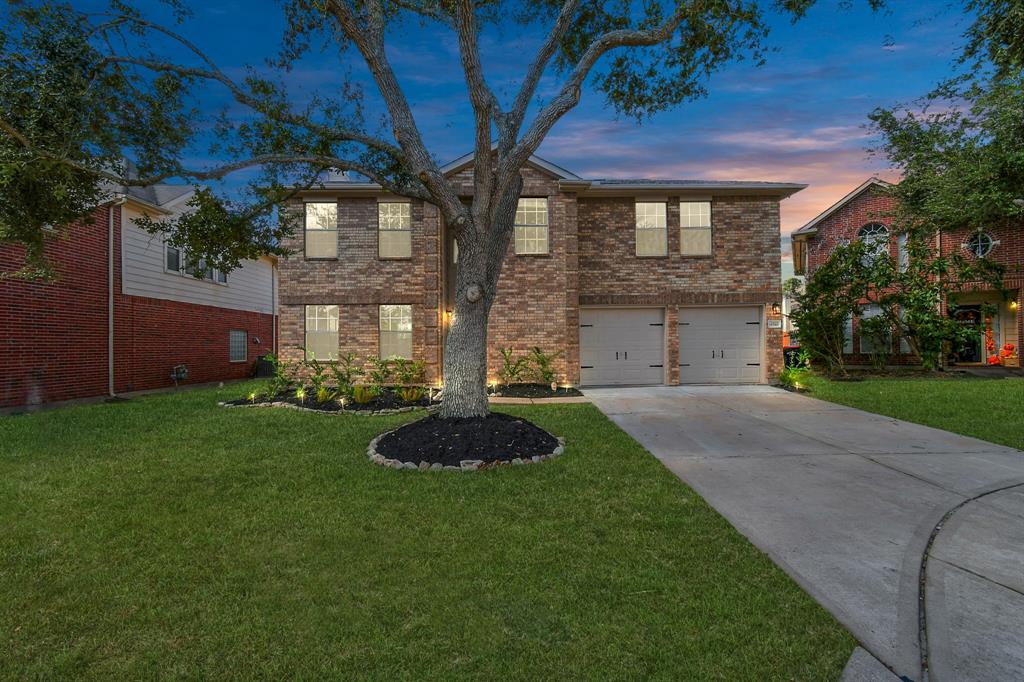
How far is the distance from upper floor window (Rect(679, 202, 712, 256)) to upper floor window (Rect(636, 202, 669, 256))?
47 cm

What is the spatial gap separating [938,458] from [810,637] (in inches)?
201

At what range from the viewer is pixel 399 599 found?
281 cm

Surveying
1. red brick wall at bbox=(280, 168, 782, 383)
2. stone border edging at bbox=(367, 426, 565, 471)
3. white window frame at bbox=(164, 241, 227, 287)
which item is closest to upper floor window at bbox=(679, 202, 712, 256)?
red brick wall at bbox=(280, 168, 782, 383)

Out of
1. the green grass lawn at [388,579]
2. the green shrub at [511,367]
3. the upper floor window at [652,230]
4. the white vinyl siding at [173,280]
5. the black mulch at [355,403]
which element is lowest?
the green grass lawn at [388,579]

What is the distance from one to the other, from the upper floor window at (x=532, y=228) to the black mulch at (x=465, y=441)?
7.13 meters

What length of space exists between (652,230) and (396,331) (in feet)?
25.6

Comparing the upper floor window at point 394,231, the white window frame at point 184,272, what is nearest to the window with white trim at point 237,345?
the white window frame at point 184,272

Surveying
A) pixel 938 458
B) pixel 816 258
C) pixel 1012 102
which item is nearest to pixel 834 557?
pixel 938 458

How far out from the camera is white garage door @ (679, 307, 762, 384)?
1373cm

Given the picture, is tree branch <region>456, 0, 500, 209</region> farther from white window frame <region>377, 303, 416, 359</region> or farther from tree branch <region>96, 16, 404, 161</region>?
white window frame <region>377, 303, 416, 359</region>

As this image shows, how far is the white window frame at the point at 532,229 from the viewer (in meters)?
Result: 12.9

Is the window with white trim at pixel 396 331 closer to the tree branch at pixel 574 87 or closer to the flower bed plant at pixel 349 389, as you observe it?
the flower bed plant at pixel 349 389

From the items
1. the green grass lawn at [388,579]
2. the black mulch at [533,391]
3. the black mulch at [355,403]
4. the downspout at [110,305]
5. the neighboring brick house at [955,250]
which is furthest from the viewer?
the neighboring brick house at [955,250]

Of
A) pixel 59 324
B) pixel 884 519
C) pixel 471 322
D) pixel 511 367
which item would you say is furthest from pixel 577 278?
pixel 59 324
